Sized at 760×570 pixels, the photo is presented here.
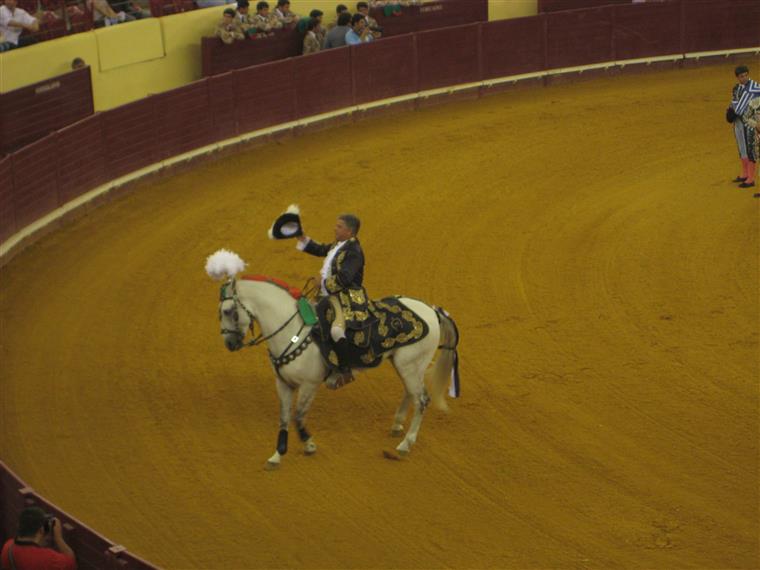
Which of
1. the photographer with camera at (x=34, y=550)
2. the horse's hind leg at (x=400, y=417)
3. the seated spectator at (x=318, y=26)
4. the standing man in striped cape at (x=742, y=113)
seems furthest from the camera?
the seated spectator at (x=318, y=26)

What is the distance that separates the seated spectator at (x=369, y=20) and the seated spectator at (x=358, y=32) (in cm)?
19

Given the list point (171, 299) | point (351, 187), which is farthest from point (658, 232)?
point (171, 299)

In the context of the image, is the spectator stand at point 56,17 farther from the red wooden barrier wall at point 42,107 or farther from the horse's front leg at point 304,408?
the horse's front leg at point 304,408

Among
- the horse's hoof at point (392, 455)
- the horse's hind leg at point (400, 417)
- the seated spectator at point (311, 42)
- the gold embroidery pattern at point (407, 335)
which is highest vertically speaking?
the seated spectator at point (311, 42)

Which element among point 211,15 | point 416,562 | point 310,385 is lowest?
point 416,562

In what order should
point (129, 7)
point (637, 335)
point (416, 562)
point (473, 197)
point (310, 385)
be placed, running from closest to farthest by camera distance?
1. point (416, 562)
2. point (310, 385)
3. point (637, 335)
4. point (473, 197)
5. point (129, 7)

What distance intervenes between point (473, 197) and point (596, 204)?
174 centimetres

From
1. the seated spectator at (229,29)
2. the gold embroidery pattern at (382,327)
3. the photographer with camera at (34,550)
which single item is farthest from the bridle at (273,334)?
the seated spectator at (229,29)

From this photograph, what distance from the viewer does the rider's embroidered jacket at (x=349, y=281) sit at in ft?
39.7

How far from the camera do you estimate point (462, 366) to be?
14.7 m

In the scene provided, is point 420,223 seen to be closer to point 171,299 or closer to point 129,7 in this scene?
point 171,299

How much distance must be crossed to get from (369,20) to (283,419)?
1387 centimetres

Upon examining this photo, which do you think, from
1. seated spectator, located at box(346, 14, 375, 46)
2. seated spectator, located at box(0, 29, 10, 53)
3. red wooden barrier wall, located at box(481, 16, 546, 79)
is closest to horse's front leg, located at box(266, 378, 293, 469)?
seated spectator, located at box(0, 29, 10, 53)

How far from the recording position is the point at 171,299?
16.6 meters
